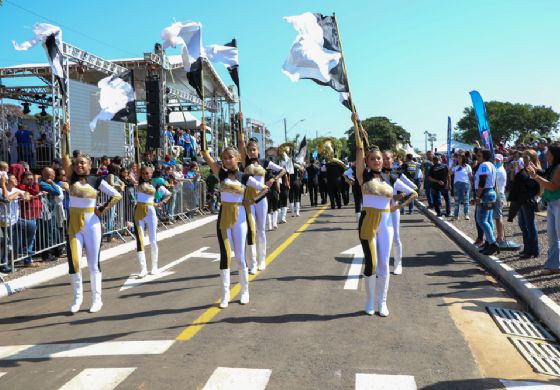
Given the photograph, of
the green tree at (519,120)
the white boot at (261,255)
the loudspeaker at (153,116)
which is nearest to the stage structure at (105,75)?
the loudspeaker at (153,116)

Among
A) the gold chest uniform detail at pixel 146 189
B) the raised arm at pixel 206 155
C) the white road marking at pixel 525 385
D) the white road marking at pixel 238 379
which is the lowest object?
the white road marking at pixel 525 385

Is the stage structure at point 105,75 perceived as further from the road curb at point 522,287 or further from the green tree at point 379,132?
the green tree at point 379,132

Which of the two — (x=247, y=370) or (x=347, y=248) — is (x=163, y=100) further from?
(x=247, y=370)

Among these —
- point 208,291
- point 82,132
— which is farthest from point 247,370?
point 82,132

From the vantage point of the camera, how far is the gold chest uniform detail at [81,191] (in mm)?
7078

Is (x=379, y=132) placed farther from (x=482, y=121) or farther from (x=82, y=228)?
(x=82, y=228)

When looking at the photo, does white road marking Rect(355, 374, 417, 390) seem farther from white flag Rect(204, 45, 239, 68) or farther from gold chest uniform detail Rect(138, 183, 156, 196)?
white flag Rect(204, 45, 239, 68)

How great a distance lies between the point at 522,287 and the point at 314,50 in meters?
4.70

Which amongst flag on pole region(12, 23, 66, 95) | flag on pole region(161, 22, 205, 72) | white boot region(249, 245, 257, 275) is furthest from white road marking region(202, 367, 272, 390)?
flag on pole region(12, 23, 66, 95)

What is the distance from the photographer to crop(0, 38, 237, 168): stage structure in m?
18.7

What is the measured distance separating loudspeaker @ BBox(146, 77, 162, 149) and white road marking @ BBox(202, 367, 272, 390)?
1929 centimetres

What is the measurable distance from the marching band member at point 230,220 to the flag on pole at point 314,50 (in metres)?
1.72

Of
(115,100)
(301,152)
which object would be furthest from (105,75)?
(115,100)

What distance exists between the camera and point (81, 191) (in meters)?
7.09
